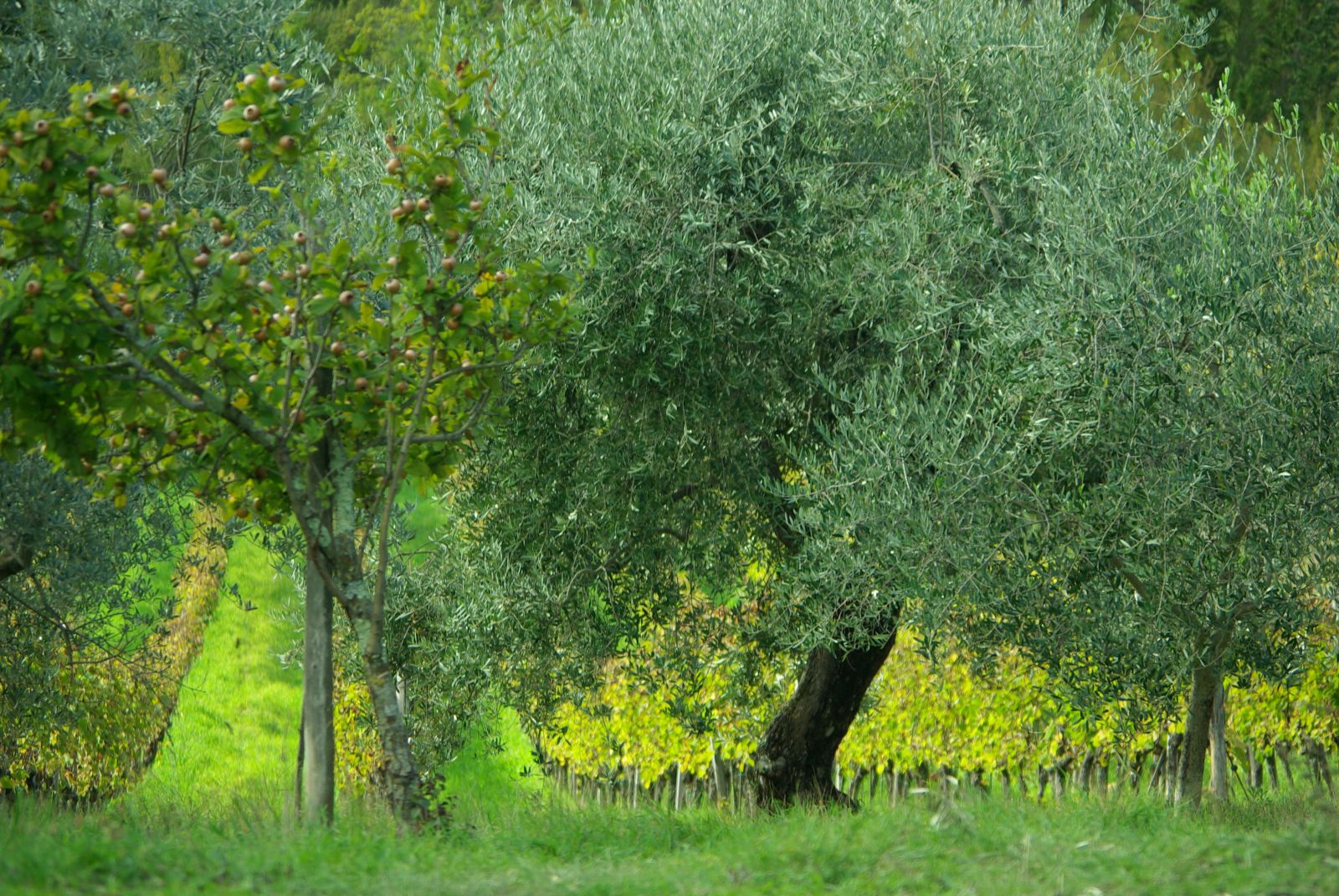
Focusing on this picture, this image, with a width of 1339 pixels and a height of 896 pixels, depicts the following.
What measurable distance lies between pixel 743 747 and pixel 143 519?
32.0ft

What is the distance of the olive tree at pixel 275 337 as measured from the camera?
7.75 meters

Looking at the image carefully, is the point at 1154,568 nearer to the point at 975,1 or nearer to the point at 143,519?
the point at 975,1

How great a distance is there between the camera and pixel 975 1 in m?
12.3

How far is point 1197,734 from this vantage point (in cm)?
1160

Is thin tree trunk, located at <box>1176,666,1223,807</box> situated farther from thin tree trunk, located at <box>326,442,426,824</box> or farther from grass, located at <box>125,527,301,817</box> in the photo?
grass, located at <box>125,527,301,817</box>

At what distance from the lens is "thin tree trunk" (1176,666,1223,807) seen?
11.1 m

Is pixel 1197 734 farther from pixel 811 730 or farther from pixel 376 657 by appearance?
pixel 376 657

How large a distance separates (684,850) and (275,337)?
15.1 ft

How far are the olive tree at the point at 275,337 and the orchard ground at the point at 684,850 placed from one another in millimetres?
1105

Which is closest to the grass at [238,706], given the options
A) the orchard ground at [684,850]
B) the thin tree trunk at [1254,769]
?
the orchard ground at [684,850]

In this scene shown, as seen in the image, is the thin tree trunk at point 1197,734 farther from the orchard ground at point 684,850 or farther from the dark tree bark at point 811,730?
the dark tree bark at point 811,730

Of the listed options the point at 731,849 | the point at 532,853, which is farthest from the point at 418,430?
the point at 731,849

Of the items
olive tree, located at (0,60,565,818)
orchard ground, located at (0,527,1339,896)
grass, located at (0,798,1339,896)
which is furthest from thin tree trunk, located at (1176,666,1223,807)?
olive tree, located at (0,60,565,818)

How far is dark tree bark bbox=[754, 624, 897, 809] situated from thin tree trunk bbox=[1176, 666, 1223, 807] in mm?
2983
